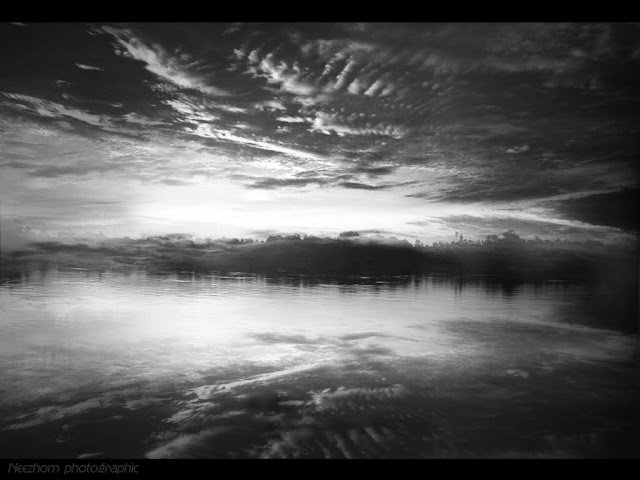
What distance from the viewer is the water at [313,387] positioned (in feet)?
13.5

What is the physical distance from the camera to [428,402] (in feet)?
16.7

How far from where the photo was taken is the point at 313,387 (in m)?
5.59

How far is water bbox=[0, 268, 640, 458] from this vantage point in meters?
4.10

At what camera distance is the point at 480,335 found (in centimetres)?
898

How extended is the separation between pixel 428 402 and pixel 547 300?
12397 mm

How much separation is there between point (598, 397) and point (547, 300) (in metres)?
11.1
